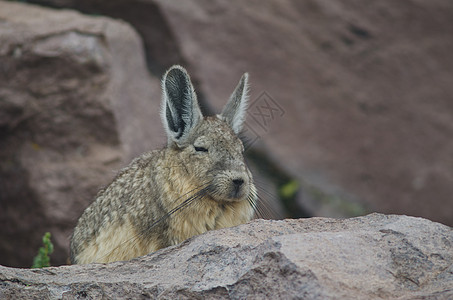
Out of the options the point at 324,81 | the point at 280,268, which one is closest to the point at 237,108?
the point at 280,268

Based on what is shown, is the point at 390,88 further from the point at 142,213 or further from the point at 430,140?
the point at 142,213

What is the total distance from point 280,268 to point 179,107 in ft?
8.53

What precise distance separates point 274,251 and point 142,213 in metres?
2.14

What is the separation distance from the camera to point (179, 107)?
20.5ft

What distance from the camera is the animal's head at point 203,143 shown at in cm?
579

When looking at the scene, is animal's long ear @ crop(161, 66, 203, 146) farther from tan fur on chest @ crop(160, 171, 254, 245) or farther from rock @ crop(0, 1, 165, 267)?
rock @ crop(0, 1, 165, 267)

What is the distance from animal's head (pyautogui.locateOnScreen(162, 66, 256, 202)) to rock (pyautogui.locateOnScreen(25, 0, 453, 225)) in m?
5.44

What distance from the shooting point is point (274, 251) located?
4188mm

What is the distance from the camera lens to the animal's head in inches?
228

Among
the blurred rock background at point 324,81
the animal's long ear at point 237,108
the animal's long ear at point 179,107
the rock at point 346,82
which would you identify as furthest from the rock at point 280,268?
the rock at point 346,82

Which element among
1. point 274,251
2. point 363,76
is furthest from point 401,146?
point 274,251

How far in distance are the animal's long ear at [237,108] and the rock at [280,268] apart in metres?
1.75

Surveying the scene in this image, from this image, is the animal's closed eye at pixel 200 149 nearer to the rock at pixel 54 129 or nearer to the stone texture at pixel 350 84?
the rock at pixel 54 129

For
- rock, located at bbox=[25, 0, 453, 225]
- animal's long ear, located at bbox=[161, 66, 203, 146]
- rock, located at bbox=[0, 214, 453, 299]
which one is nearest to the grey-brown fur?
animal's long ear, located at bbox=[161, 66, 203, 146]
